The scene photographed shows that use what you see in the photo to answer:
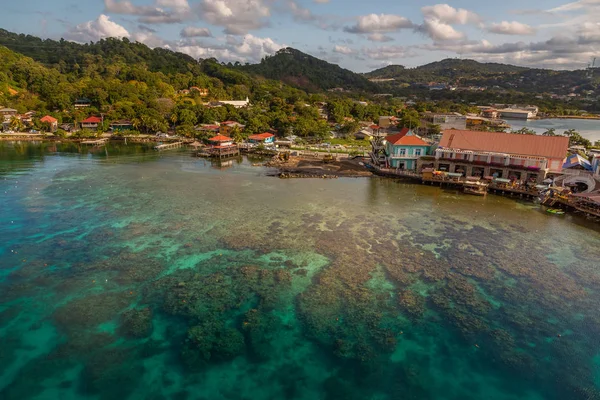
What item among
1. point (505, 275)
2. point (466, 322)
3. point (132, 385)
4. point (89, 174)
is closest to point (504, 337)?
point (466, 322)

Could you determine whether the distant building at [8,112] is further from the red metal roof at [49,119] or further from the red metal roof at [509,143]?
the red metal roof at [509,143]

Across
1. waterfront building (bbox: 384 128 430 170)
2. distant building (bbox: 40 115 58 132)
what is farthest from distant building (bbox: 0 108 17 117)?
waterfront building (bbox: 384 128 430 170)

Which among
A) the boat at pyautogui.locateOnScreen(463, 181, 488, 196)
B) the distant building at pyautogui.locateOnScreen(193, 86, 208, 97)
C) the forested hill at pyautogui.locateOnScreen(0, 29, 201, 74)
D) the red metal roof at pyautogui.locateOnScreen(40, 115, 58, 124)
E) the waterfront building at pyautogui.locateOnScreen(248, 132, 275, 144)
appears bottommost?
the boat at pyautogui.locateOnScreen(463, 181, 488, 196)

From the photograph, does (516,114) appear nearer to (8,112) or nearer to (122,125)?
(122,125)

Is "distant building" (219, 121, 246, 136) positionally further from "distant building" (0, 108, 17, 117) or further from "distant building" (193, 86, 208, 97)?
"distant building" (0, 108, 17, 117)

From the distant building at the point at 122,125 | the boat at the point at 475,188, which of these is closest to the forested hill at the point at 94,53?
the distant building at the point at 122,125

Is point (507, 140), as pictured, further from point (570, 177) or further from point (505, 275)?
point (505, 275)
